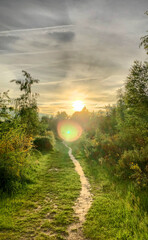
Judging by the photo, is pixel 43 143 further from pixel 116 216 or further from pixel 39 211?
pixel 116 216

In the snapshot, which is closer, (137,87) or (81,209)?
(81,209)

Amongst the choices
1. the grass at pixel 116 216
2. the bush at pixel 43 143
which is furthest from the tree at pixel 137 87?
the bush at pixel 43 143

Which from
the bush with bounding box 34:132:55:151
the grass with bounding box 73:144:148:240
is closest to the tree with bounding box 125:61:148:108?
the grass with bounding box 73:144:148:240

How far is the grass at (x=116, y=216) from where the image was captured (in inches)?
170

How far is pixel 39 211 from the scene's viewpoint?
221 inches

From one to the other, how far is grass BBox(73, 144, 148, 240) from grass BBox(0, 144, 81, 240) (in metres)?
0.88

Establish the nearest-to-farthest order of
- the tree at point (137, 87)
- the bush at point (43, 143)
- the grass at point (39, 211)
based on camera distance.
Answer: the grass at point (39, 211), the tree at point (137, 87), the bush at point (43, 143)

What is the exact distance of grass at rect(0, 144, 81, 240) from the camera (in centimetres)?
443

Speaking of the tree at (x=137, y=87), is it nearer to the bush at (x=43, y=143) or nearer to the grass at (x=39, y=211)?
the grass at (x=39, y=211)

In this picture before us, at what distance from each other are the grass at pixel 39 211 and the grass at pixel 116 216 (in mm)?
882

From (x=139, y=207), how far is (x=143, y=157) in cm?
466

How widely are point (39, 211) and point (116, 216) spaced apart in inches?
119

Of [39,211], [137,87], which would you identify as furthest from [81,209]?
[137,87]

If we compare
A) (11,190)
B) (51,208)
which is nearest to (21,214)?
(51,208)
